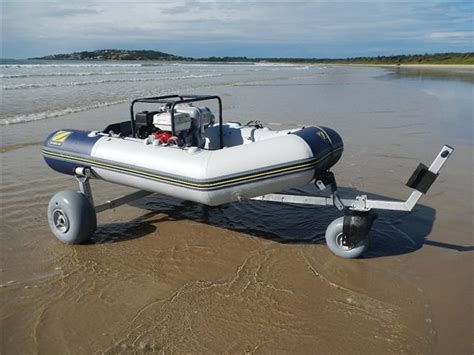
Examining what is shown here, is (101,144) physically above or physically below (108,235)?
above

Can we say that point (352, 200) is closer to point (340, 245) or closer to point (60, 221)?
point (340, 245)

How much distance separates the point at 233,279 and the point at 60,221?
210cm

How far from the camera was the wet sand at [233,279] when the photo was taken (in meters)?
3.08

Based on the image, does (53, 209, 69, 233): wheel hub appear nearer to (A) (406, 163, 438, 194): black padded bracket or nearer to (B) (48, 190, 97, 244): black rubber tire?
(B) (48, 190, 97, 244): black rubber tire

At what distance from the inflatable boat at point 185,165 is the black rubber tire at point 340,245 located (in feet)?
0.05

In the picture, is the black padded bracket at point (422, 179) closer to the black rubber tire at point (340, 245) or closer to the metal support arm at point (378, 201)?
the metal support arm at point (378, 201)

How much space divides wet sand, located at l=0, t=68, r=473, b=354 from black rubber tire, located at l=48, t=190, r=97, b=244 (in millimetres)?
131

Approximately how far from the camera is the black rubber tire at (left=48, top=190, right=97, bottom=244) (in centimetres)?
448

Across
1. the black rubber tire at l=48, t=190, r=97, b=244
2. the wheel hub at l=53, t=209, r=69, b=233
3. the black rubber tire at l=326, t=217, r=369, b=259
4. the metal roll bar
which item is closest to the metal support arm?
the black rubber tire at l=326, t=217, r=369, b=259

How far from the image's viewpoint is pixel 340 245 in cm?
423

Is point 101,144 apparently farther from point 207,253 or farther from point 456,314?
point 456,314

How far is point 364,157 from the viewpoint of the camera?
25.9 ft

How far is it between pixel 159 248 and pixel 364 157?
479 cm

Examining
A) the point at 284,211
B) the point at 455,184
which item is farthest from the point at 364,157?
the point at 284,211
